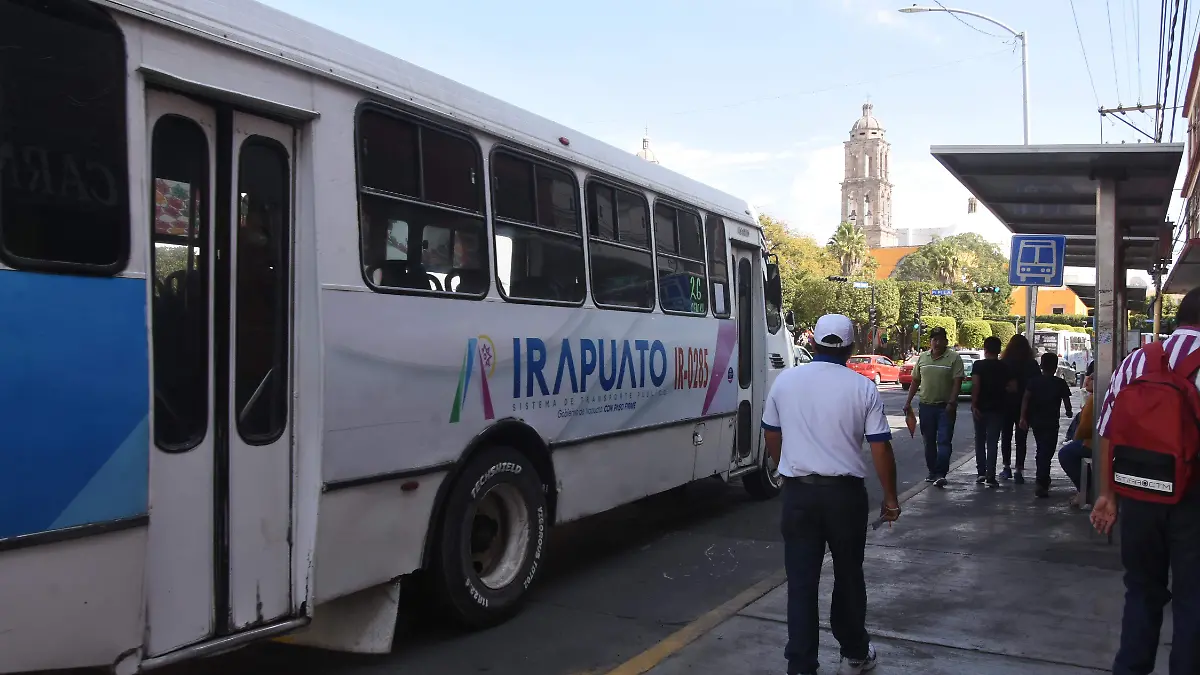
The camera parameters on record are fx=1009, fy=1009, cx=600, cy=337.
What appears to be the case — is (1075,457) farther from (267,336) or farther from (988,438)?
(267,336)

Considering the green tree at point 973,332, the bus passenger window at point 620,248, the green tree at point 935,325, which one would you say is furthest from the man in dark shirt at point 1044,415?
the green tree at point 973,332

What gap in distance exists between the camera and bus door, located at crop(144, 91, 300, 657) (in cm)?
395

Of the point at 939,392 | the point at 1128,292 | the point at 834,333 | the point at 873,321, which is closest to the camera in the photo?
the point at 834,333

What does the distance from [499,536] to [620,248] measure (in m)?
2.37

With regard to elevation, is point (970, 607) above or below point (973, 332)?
below

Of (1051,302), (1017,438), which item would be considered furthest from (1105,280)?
(1051,302)

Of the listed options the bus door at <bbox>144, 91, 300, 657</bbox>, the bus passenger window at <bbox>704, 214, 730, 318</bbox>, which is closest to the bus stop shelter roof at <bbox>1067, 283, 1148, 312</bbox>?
the bus passenger window at <bbox>704, 214, 730, 318</bbox>

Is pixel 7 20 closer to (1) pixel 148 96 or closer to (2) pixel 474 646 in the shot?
(1) pixel 148 96

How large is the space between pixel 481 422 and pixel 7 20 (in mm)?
2972

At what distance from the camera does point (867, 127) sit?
151500 millimetres

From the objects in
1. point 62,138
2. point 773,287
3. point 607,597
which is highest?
point 62,138

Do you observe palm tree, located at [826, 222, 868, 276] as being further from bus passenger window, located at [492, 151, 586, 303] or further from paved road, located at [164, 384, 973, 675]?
bus passenger window, located at [492, 151, 586, 303]

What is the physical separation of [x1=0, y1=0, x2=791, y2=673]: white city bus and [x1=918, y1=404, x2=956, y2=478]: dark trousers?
5.53 metres

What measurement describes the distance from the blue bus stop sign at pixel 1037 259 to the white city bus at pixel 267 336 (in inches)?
346
